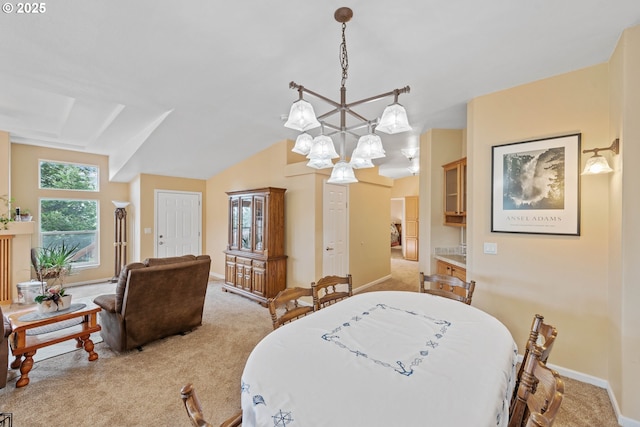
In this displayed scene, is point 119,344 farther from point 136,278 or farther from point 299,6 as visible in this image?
point 299,6

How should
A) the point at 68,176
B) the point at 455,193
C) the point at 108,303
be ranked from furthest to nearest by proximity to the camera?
the point at 68,176
the point at 455,193
the point at 108,303

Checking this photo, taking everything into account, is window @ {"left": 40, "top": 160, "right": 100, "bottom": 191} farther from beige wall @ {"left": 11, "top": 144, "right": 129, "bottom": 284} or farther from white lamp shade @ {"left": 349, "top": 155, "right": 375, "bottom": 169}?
white lamp shade @ {"left": 349, "top": 155, "right": 375, "bottom": 169}

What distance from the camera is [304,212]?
14.7ft

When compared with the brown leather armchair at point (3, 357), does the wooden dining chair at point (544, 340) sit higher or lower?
higher

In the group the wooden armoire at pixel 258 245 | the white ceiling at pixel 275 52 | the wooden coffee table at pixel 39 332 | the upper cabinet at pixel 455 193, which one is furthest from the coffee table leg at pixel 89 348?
the upper cabinet at pixel 455 193

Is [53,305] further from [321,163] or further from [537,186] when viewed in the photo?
[537,186]

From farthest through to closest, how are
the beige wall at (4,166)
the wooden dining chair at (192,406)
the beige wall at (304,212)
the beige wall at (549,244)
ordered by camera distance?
1. the beige wall at (304,212)
2. the beige wall at (4,166)
3. the beige wall at (549,244)
4. the wooden dining chair at (192,406)

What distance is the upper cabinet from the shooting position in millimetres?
3436

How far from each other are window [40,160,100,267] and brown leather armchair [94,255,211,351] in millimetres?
3423

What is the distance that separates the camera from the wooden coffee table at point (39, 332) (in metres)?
2.30

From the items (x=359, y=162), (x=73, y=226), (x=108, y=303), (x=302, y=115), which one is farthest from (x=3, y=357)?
(x=73, y=226)

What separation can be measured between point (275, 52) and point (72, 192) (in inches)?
216

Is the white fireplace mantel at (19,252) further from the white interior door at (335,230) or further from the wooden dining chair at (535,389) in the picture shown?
the wooden dining chair at (535,389)

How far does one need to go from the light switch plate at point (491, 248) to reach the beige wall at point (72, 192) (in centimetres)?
682
